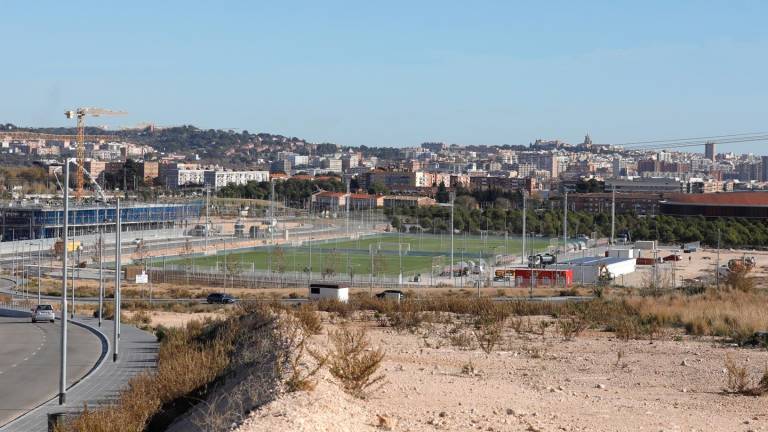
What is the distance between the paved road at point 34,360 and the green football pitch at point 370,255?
23028 mm

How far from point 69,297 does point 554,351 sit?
92.7 ft

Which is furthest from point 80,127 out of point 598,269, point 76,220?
point 598,269

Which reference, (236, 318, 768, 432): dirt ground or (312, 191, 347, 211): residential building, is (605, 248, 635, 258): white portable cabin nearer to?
(236, 318, 768, 432): dirt ground

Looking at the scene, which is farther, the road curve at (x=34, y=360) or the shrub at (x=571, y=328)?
the shrub at (x=571, y=328)

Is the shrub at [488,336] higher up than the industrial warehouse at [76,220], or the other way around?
the shrub at [488,336]

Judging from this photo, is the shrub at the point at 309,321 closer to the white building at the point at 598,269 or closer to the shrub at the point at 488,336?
the shrub at the point at 488,336

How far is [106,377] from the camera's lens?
70.6 ft

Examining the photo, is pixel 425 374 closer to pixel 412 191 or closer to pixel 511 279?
pixel 511 279

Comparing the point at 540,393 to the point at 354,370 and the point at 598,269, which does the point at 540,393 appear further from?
the point at 598,269

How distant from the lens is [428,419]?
45.0ft

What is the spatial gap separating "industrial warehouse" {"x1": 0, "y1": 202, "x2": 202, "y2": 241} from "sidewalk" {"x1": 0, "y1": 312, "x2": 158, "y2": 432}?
41862mm

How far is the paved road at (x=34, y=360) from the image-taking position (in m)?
19.8

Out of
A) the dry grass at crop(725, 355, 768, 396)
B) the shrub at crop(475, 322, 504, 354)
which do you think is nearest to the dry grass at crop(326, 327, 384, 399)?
the dry grass at crop(725, 355, 768, 396)

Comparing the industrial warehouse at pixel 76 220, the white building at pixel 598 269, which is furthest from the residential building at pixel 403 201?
the white building at pixel 598 269
